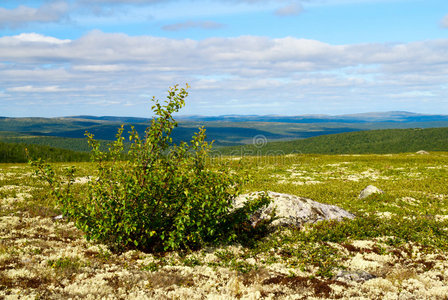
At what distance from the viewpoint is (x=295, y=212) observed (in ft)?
59.0

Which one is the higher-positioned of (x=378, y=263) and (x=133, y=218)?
(x=133, y=218)

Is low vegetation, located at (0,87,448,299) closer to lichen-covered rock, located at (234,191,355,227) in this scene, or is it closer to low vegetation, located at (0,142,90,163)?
lichen-covered rock, located at (234,191,355,227)

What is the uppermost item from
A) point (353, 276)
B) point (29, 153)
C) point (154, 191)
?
point (154, 191)

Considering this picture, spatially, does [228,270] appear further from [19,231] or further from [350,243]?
[19,231]

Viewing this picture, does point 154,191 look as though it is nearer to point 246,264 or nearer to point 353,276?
point 246,264

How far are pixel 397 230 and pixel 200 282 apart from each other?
38.6ft

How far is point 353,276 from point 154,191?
8.49 meters

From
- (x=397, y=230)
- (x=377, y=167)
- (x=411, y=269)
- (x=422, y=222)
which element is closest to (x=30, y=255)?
(x=411, y=269)

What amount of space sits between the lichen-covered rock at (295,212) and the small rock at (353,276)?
5.56m

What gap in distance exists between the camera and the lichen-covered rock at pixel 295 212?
684 inches

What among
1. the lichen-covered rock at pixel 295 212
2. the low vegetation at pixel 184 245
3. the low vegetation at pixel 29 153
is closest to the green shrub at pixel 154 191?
the low vegetation at pixel 184 245

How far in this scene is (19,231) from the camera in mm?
15688

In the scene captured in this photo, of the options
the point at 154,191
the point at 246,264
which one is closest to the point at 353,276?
the point at 246,264

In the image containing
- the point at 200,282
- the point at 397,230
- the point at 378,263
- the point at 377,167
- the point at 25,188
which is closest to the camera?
the point at 200,282
